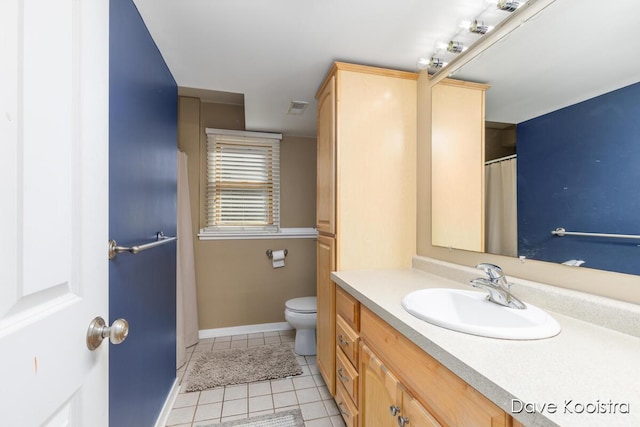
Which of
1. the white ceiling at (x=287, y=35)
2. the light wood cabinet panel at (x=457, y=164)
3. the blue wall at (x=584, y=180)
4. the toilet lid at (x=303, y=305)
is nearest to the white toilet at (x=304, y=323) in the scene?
the toilet lid at (x=303, y=305)

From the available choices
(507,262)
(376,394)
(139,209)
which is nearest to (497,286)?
(507,262)

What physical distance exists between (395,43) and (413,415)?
1.66 meters

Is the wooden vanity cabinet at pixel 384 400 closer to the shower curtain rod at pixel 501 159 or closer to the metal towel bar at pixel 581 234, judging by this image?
the metal towel bar at pixel 581 234

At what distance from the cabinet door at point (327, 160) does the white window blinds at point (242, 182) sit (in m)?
1.09

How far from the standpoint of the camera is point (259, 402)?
5.90ft

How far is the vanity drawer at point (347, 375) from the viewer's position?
1348 mm

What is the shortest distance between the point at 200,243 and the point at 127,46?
1.99m

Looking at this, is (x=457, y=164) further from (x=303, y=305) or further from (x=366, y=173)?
(x=303, y=305)

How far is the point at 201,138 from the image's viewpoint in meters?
2.77

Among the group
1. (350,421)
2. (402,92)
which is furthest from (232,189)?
(350,421)

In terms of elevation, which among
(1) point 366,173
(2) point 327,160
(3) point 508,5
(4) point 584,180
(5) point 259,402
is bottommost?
(5) point 259,402

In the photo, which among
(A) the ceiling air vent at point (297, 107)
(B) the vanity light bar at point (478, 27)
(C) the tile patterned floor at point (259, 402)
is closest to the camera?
(B) the vanity light bar at point (478, 27)

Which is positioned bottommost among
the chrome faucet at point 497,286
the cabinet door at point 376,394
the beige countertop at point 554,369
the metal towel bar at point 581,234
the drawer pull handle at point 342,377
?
the drawer pull handle at point 342,377

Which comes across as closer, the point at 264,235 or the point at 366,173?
the point at 366,173
